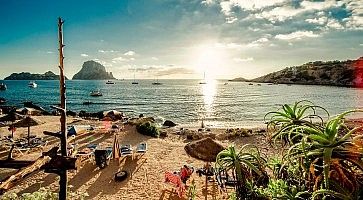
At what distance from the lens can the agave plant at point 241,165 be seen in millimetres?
5789

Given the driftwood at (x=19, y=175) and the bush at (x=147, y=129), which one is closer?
the driftwood at (x=19, y=175)

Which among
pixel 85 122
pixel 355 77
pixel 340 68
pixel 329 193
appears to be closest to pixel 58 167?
pixel 329 193

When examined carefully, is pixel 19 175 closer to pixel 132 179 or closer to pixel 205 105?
pixel 132 179

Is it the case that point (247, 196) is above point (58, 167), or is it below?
below

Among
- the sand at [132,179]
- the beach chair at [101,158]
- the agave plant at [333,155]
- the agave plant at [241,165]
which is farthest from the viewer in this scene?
the beach chair at [101,158]

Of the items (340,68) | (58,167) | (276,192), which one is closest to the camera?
(276,192)

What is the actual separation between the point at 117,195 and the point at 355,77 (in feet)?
595

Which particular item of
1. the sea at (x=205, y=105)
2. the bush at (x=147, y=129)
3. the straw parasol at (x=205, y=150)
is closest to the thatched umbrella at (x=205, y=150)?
the straw parasol at (x=205, y=150)

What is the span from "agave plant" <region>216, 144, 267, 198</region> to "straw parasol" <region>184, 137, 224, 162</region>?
18.9ft

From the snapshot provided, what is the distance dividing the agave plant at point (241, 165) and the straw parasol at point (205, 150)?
577cm

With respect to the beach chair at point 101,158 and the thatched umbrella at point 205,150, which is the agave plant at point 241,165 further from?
the beach chair at point 101,158

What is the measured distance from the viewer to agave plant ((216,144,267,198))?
19.0ft

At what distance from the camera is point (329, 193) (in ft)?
10.3

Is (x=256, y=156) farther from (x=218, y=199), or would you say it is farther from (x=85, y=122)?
(x=85, y=122)
